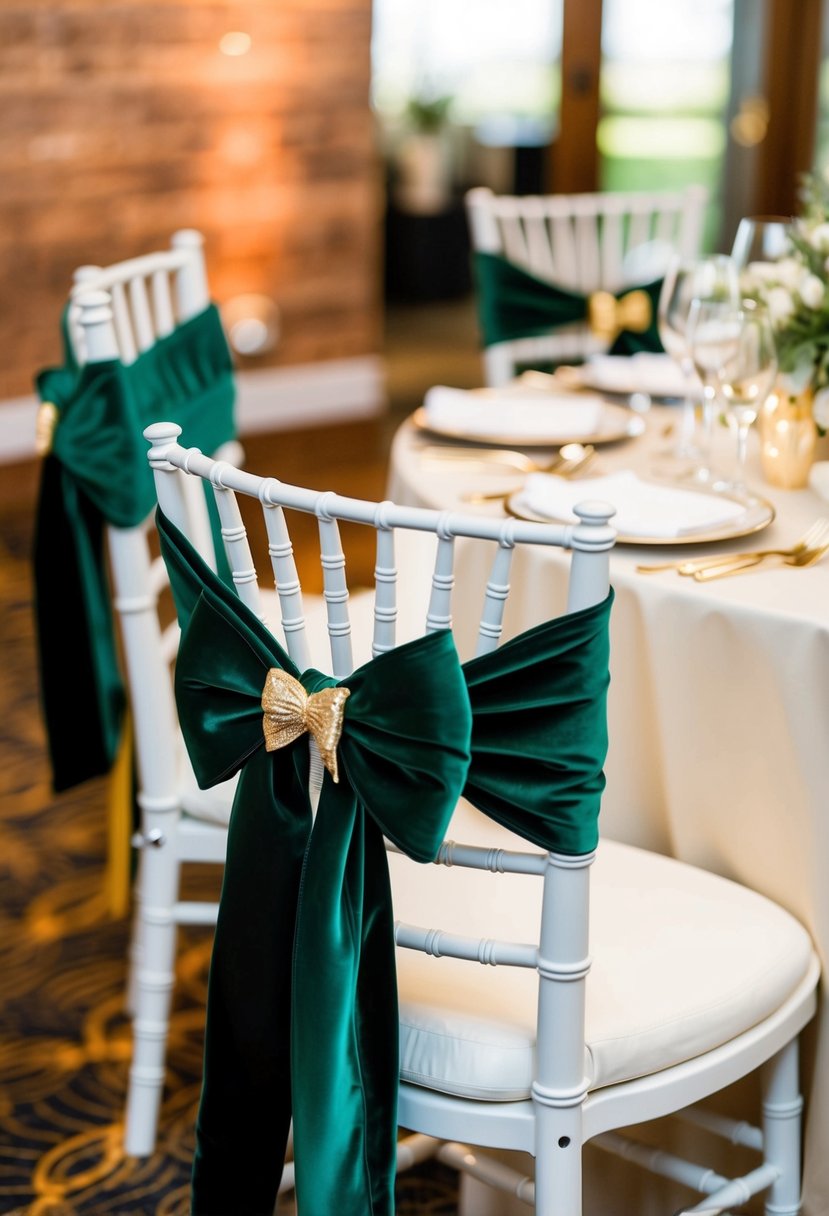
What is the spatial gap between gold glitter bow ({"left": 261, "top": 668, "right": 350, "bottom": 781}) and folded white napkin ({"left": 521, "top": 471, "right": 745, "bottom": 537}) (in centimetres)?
49

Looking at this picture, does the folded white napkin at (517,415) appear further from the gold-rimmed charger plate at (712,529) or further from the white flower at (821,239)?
the white flower at (821,239)

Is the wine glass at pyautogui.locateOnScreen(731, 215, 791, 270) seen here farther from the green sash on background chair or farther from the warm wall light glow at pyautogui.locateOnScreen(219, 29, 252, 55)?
the warm wall light glow at pyautogui.locateOnScreen(219, 29, 252, 55)

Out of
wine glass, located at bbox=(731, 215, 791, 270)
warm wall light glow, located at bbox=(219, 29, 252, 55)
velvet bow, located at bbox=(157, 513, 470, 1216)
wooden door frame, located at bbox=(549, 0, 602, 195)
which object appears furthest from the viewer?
wooden door frame, located at bbox=(549, 0, 602, 195)

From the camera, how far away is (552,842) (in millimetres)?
1113

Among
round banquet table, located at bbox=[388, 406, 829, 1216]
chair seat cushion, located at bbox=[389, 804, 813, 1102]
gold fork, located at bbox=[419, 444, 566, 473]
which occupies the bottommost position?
chair seat cushion, located at bbox=[389, 804, 813, 1102]

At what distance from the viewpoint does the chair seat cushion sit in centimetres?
122

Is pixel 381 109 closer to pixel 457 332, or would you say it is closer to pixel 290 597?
pixel 457 332

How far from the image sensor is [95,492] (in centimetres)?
179

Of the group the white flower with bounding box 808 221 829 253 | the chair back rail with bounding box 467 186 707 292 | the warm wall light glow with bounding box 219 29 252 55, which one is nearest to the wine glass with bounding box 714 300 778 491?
the white flower with bounding box 808 221 829 253

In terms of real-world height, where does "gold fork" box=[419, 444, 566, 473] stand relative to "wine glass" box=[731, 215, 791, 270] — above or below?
below

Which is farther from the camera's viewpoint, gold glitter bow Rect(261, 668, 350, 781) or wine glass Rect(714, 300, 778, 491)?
wine glass Rect(714, 300, 778, 491)

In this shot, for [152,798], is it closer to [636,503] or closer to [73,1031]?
[73,1031]

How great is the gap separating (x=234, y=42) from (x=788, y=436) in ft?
14.7

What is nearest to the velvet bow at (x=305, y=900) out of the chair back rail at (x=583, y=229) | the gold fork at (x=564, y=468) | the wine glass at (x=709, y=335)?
the gold fork at (x=564, y=468)
